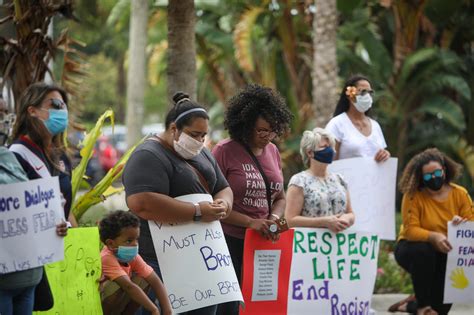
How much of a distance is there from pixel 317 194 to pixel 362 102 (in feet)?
4.39

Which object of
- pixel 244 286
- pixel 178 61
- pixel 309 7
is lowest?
pixel 244 286

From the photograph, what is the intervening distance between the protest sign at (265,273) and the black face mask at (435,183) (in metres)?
1.80

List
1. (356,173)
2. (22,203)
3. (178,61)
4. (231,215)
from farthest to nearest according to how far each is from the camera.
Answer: (178,61) < (356,173) < (231,215) < (22,203)

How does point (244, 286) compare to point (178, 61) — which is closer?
point (244, 286)

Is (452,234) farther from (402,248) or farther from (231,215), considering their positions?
(231,215)

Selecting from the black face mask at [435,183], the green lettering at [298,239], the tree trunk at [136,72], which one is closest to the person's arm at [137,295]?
the green lettering at [298,239]

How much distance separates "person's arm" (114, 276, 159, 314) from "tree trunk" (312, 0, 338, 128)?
8.96 meters

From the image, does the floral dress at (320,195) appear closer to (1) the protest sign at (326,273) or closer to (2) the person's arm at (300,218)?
(2) the person's arm at (300,218)

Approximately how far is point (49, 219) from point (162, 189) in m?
0.77

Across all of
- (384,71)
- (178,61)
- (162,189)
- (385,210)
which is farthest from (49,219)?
(384,71)

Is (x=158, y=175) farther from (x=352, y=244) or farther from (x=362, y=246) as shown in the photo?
(x=362, y=246)

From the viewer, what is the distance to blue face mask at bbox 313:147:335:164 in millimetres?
7918

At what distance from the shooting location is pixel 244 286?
7.41 meters

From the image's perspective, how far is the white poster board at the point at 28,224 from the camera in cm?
561
